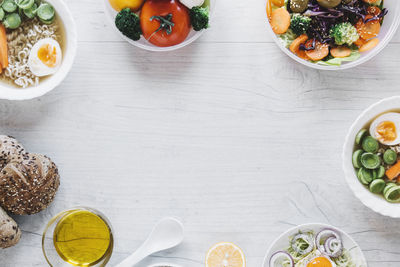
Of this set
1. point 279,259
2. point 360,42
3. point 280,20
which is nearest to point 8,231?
point 279,259

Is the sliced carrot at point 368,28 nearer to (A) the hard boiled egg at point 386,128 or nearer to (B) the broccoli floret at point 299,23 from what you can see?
(B) the broccoli floret at point 299,23

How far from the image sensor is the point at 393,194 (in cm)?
170

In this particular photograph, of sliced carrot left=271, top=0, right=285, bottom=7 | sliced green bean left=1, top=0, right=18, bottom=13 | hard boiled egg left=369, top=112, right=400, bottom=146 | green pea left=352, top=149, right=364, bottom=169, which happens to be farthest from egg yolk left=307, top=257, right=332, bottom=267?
sliced green bean left=1, top=0, right=18, bottom=13

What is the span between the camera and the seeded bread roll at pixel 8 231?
64.4 inches

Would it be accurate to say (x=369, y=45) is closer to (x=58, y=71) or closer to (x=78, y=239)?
(x=58, y=71)

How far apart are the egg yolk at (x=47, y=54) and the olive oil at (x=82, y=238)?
53cm

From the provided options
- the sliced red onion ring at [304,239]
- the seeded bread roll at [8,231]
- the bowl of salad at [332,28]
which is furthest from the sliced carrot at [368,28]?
the seeded bread roll at [8,231]

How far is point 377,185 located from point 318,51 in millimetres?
520

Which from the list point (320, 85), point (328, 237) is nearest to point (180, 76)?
point (320, 85)

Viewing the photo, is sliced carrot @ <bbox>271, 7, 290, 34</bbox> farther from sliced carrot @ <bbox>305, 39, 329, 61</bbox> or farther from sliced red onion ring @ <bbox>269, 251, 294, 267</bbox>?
sliced red onion ring @ <bbox>269, 251, 294, 267</bbox>

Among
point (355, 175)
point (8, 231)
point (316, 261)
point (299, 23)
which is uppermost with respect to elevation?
point (299, 23)

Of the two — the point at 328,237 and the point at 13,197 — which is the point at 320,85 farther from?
the point at 13,197

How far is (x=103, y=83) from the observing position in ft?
5.84

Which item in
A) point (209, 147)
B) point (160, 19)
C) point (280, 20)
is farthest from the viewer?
point (209, 147)
